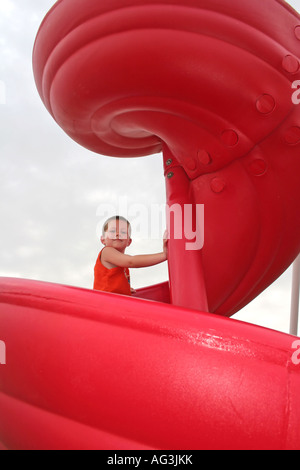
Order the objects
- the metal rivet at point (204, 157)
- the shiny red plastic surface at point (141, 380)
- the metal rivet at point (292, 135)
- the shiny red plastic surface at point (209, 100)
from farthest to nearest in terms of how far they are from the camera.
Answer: the metal rivet at point (204, 157) → the metal rivet at point (292, 135) → the shiny red plastic surface at point (209, 100) → the shiny red plastic surface at point (141, 380)

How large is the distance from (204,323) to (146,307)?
5.4 inches

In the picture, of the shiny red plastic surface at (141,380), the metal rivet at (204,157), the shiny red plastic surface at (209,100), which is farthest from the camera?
the metal rivet at (204,157)

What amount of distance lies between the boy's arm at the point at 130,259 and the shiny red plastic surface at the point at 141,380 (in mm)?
872

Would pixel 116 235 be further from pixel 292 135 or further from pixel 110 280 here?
pixel 292 135

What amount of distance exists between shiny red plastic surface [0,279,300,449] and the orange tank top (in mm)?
922

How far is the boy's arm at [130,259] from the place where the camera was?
192 cm

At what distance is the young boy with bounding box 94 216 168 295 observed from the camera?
194 cm

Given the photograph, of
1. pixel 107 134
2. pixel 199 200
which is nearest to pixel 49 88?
pixel 107 134

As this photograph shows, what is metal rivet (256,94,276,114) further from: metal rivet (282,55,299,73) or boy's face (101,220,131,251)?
boy's face (101,220,131,251)

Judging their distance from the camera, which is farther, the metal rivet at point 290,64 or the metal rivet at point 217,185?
the metal rivet at point 217,185

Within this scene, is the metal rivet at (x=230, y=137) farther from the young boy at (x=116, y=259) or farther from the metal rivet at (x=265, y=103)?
the young boy at (x=116, y=259)

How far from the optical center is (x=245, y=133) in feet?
5.47

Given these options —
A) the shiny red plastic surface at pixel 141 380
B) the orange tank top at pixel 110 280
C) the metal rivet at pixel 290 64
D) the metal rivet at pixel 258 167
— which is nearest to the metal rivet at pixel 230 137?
the metal rivet at pixel 258 167

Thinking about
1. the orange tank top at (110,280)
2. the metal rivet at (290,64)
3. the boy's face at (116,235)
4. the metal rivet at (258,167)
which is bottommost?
the orange tank top at (110,280)
